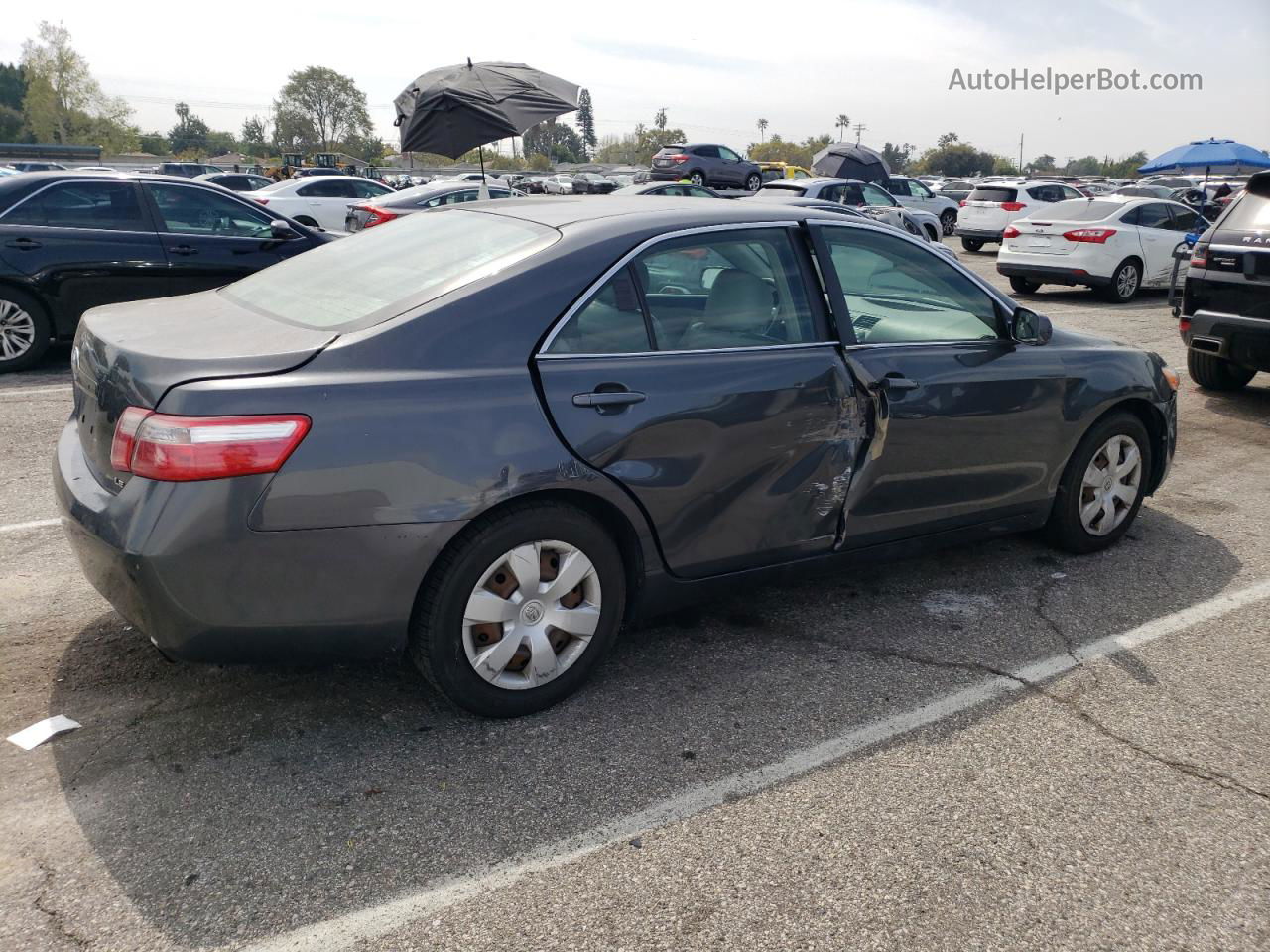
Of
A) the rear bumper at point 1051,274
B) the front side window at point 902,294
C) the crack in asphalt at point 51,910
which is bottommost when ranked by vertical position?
the crack in asphalt at point 51,910

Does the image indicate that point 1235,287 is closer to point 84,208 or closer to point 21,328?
point 84,208

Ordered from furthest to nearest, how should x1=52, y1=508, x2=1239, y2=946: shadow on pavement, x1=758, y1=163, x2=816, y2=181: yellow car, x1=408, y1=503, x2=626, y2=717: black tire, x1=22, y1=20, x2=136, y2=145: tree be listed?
x1=22, y1=20, x2=136, y2=145: tree → x1=758, y1=163, x2=816, y2=181: yellow car → x1=408, y1=503, x2=626, y2=717: black tire → x1=52, y1=508, x2=1239, y2=946: shadow on pavement

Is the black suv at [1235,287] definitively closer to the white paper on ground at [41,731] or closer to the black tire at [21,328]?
the white paper on ground at [41,731]

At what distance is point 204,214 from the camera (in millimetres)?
9094

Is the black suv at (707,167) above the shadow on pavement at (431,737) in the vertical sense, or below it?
above

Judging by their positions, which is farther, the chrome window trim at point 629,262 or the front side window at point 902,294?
the front side window at point 902,294

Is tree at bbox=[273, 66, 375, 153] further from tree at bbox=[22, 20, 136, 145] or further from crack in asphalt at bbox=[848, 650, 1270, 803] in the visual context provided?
crack in asphalt at bbox=[848, 650, 1270, 803]

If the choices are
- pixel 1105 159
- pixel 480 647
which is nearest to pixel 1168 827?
pixel 480 647

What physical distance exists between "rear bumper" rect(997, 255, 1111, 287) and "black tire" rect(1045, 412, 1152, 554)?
10714 millimetres

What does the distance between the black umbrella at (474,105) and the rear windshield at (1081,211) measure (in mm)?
7126

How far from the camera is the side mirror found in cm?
436

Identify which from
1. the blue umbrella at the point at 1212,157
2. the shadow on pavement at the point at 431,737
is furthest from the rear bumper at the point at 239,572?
the blue umbrella at the point at 1212,157

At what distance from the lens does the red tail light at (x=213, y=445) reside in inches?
106

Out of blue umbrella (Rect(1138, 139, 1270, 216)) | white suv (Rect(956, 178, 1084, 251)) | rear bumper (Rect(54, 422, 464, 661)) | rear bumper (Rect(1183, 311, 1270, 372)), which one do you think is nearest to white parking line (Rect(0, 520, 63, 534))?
rear bumper (Rect(54, 422, 464, 661))
